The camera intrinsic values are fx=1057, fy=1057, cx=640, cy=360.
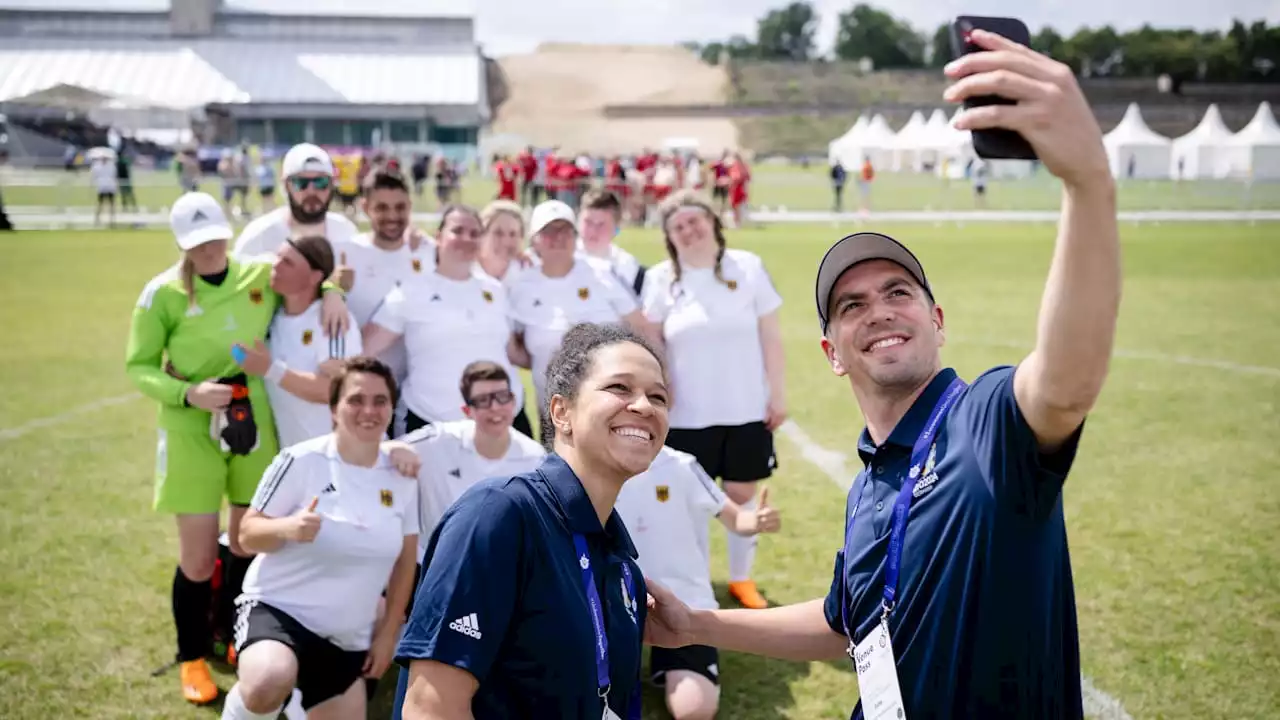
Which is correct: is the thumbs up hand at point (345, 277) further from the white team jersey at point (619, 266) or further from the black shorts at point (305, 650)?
the black shorts at point (305, 650)

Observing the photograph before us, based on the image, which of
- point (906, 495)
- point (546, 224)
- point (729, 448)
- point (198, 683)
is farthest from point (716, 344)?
point (906, 495)

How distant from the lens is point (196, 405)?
516 centimetres

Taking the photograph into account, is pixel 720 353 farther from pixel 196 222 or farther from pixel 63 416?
pixel 63 416

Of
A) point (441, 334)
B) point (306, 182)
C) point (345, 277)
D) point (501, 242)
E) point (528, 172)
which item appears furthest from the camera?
point (528, 172)

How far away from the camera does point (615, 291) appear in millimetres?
6512

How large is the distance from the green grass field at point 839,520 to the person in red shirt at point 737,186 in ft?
41.3

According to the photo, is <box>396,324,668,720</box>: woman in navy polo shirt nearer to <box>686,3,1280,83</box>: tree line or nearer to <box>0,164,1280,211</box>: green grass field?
<box>0,164,1280,211</box>: green grass field

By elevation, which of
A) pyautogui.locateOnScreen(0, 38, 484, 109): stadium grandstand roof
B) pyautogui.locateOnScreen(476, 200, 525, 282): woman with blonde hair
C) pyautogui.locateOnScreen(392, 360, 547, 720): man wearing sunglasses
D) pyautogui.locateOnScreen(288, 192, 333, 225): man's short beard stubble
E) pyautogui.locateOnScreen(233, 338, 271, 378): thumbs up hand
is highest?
pyautogui.locateOnScreen(0, 38, 484, 109): stadium grandstand roof

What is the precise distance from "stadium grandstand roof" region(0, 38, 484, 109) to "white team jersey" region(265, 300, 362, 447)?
2008 inches

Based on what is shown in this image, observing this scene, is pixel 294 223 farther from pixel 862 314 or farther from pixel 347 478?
pixel 862 314

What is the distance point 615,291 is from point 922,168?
48942 millimetres

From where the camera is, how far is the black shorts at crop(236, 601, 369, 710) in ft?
14.4

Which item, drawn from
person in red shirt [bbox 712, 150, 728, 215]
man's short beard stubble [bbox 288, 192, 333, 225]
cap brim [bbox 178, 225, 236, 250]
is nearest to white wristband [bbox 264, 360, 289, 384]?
cap brim [bbox 178, 225, 236, 250]

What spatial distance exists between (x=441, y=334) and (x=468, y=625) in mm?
3869
